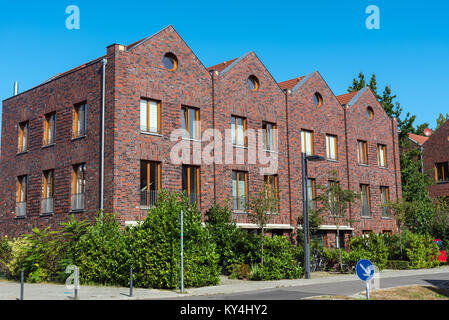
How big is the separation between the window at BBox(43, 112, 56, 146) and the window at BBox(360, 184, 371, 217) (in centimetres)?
1842

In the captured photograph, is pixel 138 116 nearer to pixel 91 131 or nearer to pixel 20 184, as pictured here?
pixel 91 131

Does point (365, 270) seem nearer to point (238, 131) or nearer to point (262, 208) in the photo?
point (262, 208)

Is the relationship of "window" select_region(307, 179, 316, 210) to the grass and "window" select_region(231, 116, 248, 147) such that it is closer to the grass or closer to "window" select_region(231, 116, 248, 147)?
"window" select_region(231, 116, 248, 147)

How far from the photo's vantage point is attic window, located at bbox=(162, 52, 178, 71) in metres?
23.8

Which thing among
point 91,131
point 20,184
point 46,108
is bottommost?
point 20,184

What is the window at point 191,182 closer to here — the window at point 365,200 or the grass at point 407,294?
the grass at point 407,294

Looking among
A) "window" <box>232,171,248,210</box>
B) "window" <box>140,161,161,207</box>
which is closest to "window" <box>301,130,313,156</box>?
"window" <box>232,171,248,210</box>

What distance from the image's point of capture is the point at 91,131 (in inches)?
890

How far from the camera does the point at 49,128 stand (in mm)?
25328

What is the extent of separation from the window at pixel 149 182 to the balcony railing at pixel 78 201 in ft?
9.05

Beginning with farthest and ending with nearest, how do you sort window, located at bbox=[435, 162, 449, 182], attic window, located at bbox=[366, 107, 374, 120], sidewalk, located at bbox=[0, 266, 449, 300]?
1. window, located at bbox=[435, 162, 449, 182]
2. attic window, located at bbox=[366, 107, 374, 120]
3. sidewalk, located at bbox=[0, 266, 449, 300]

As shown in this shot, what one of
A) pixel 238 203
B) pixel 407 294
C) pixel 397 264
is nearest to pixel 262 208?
pixel 238 203
